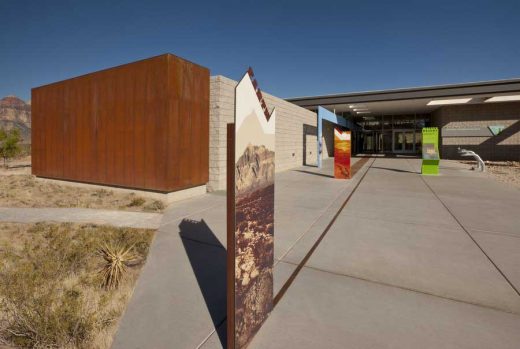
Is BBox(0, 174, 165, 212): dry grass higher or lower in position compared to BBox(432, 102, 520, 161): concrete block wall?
lower

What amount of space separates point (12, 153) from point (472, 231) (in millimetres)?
26283

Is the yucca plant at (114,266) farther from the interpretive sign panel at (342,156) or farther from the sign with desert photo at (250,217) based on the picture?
the interpretive sign panel at (342,156)

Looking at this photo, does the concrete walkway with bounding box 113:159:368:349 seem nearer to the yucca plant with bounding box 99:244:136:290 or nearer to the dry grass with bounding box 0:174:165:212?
the yucca plant with bounding box 99:244:136:290

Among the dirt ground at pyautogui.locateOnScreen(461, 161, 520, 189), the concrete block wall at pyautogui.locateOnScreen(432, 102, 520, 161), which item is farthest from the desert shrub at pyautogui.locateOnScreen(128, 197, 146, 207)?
the concrete block wall at pyautogui.locateOnScreen(432, 102, 520, 161)

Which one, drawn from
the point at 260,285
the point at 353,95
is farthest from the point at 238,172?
the point at 353,95

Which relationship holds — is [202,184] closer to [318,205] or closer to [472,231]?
[318,205]

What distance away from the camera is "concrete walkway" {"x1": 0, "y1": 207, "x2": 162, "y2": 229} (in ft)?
19.5

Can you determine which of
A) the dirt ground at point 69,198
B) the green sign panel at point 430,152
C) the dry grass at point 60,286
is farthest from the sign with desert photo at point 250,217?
the green sign panel at point 430,152

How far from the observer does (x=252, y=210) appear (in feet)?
7.43

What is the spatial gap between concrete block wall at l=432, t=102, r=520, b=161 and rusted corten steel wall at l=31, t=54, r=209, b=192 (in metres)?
23.3

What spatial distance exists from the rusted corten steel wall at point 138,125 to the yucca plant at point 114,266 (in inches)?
168

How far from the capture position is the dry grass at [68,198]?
7.59 meters

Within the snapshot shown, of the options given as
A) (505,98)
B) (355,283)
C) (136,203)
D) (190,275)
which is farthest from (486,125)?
(190,275)

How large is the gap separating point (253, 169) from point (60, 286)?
2919 millimetres
